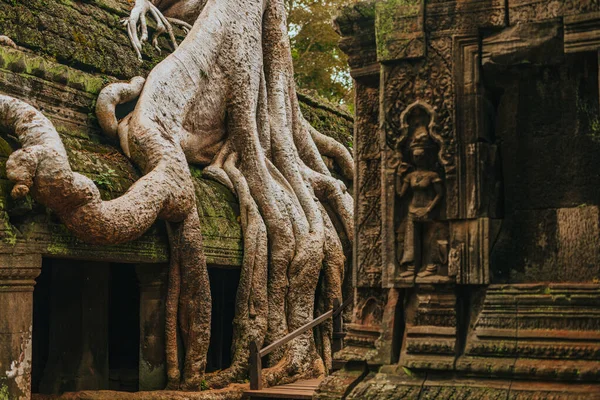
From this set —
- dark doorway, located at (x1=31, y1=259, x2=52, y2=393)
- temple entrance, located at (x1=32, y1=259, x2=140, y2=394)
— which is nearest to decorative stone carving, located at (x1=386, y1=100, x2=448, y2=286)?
temple entrance, located at (x1=32, y1=259, x2=140, y2=394)

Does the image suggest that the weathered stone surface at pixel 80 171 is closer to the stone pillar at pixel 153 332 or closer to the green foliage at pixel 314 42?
the stone pillar at pixel 153 332

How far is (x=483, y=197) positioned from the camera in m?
5.21

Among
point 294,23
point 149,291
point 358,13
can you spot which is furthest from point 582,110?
point 294,23

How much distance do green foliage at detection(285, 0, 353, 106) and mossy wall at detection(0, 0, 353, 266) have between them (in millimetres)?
10168

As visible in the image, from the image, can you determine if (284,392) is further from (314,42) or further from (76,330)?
(314,42)

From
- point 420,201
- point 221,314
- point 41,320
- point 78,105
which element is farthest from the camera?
point 221,314

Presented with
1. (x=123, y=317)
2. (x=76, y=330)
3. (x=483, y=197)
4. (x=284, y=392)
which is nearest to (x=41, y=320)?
(x=123, y=317)

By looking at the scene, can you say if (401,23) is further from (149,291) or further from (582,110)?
(149,291)

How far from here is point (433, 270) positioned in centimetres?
527

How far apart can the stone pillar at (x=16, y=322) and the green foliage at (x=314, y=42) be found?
13.6 meters

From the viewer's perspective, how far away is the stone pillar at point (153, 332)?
31.3 feet

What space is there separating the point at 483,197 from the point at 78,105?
5487 mm

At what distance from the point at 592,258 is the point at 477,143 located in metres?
0.86

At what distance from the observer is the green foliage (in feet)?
69.3
